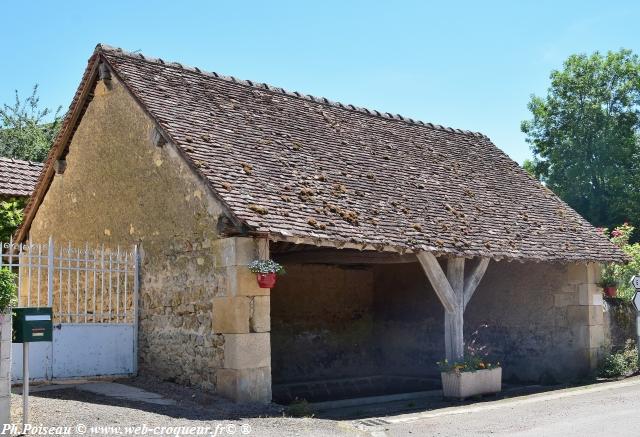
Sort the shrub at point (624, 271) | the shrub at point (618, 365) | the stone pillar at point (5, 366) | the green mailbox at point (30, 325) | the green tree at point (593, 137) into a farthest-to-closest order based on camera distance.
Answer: the green tree at point (593, 137) < the shrub at point (624, 271) < the shrub at point (618, 365) < the green mailbox at point (30, 325) < the stone pillar at point (5, 366)

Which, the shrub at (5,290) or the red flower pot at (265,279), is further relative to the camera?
the red flower pot at (265,279)

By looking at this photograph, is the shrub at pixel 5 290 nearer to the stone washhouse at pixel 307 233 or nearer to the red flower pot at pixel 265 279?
the stone washhouse at pixel 307 233

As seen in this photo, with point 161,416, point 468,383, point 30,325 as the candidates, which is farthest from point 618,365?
point 30,325

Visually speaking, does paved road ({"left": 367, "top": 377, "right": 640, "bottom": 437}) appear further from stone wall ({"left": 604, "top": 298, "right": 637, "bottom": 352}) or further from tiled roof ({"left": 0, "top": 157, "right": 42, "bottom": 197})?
tiled roof ({"left": 0, "top": 157, "right": 42, "bottom": 197})

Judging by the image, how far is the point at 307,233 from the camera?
28.4ft

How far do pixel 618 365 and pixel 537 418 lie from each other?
16.7 feet

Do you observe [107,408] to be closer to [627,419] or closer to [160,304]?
[160,304]

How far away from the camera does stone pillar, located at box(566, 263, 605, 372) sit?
12781 mm

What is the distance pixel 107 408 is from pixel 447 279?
208 inches

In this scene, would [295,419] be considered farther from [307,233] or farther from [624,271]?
[624,271]

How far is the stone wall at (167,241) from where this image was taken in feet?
27.9

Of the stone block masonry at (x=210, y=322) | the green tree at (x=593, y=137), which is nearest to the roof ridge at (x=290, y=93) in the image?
the stone block masonry at (x=210, y=322)

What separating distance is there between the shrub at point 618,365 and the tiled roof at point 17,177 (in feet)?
36.7

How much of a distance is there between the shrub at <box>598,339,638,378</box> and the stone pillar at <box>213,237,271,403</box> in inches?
273
